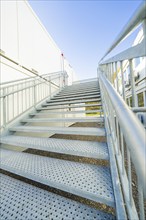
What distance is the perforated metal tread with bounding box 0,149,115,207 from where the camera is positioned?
0.80 metres

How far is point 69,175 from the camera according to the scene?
3.21 feet

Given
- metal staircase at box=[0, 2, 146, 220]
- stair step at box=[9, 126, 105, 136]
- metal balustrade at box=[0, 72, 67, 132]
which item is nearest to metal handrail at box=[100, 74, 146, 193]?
metal staircase at box=[0, 2, 146, 220]

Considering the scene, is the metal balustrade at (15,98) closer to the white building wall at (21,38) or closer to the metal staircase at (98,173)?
the white building wall at (21,38)

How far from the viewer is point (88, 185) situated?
0.85 m

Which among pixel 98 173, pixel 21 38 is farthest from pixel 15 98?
pixel 98 173

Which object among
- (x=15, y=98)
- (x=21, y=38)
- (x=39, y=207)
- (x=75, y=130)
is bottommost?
(x=39, y=207)

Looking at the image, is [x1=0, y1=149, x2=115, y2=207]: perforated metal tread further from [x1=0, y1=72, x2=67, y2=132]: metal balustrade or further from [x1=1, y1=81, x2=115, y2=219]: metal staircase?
[x1=0, y1=72, x2=67, y2=132]: metal balustrade

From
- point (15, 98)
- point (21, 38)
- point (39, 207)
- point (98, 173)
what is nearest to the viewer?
point (39, 207)

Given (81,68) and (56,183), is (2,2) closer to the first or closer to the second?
(56,183)

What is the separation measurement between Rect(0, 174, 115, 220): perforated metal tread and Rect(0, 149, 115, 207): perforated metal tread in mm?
68

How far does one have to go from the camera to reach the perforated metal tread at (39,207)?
28.9 inches

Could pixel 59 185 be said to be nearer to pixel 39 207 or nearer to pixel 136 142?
pixel 39 207

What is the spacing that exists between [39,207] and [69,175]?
0.93ft

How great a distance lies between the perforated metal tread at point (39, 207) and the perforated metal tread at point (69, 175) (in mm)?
68
